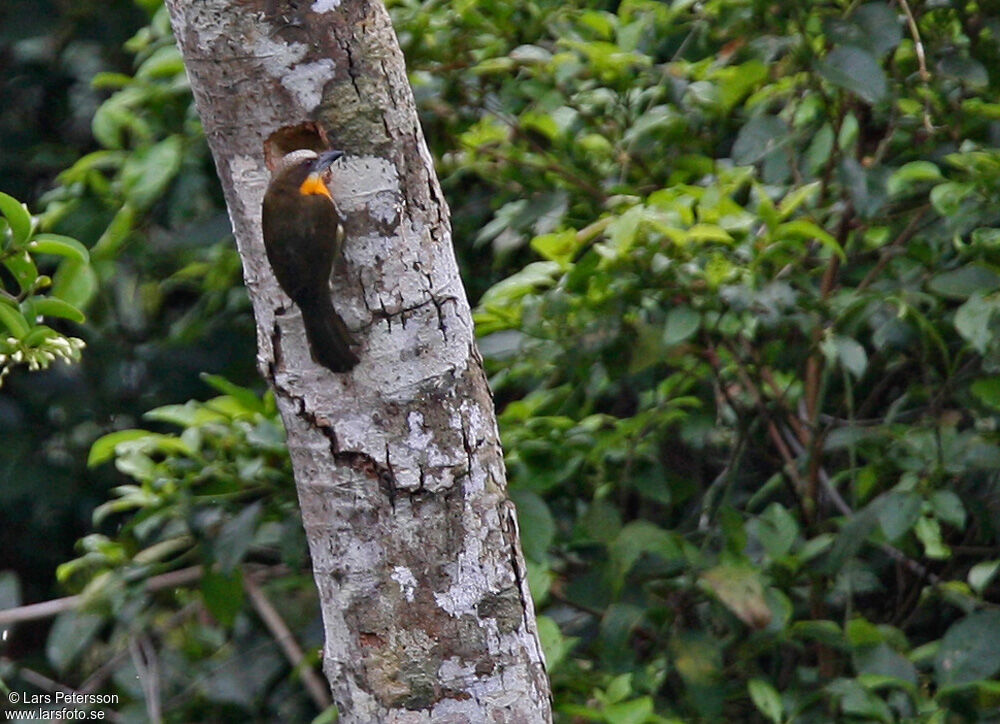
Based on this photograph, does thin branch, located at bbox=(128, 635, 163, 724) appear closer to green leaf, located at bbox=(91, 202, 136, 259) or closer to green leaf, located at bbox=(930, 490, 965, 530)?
green leaf, located at bbox=(91, 202, 136, 259)

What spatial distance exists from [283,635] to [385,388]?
4.06 ft

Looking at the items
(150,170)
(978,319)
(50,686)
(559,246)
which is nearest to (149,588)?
(50,686)

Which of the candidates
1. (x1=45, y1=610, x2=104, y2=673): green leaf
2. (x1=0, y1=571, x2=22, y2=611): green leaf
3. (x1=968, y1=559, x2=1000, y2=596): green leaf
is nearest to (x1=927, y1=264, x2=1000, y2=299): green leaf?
(x1=968, y1=559, x2=1000, y2=596): green leaf

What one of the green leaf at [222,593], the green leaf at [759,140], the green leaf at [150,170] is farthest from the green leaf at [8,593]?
the green leaf at [759,140]

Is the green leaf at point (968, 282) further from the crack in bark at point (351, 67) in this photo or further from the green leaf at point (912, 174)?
the crack in bark at point (351, 67)

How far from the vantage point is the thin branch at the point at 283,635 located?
98.2 inches

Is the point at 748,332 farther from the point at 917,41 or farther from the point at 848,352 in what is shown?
the point at 917,41

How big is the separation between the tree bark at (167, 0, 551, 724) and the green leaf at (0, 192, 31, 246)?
0.27 metres

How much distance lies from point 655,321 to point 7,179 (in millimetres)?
1992

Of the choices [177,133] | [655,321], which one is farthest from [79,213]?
[655,321]

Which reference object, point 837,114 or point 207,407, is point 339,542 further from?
point 837,114

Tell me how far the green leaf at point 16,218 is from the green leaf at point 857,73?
3.91 ft

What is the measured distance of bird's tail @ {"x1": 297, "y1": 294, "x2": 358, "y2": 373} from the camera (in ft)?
4.49

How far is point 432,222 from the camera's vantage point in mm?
1454
